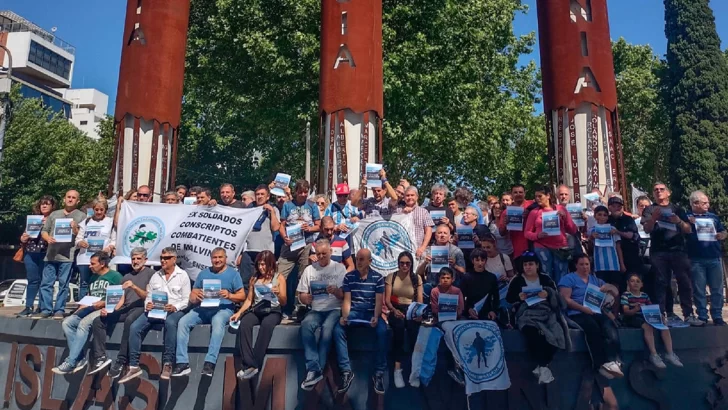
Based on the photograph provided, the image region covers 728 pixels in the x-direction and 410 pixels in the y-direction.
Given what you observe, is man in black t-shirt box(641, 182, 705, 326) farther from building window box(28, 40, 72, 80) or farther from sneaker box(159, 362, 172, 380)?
building window box(28, 40, 72, 80)

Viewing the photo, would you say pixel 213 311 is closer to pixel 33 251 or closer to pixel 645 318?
pixel 33 251

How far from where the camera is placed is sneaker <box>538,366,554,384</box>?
6.20m

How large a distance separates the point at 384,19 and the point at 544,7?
6920 mm

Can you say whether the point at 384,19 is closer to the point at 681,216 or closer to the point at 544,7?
the point at 544,7

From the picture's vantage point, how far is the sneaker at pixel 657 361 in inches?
253

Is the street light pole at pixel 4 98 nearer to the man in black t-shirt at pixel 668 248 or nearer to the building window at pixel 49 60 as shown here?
the man in black t-shirt at pixel 668 248

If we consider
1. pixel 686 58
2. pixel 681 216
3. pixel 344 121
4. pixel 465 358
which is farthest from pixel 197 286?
pixel 686 58

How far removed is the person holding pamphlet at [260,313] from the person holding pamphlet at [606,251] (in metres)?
4.19

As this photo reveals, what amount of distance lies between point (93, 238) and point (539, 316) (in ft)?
21.8

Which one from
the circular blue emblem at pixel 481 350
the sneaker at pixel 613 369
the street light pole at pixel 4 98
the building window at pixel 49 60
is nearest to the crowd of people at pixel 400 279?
the sneaker at pixel 613 369

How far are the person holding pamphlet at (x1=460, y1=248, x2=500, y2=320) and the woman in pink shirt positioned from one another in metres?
1.08

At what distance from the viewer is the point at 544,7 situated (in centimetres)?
1162

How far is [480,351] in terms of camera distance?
630 cm

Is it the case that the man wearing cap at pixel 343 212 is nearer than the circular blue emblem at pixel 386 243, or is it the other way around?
the circular blue emblem at pixel 386 243
